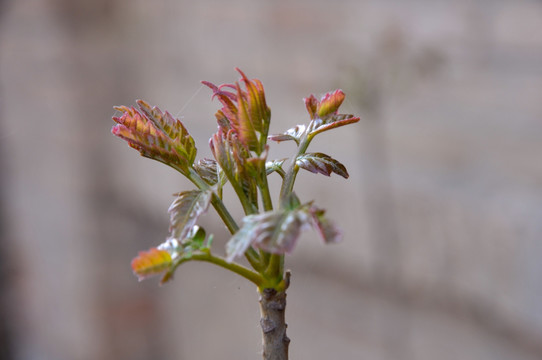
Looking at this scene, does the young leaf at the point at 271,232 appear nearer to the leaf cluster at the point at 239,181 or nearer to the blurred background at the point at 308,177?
the leaf cluster at the point at 239,181

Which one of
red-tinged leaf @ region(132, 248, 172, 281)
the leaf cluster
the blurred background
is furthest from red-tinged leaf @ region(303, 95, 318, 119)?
the blurred background

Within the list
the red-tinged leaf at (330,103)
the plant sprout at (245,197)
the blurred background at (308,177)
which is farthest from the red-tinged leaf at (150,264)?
the blurred background at (308,177)

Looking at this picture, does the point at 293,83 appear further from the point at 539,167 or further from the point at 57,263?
the point at 57,263

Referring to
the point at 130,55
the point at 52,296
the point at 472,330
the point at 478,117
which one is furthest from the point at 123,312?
the point at 478,117

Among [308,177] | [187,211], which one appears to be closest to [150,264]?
[187,211]

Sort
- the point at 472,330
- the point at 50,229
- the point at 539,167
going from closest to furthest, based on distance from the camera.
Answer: the point at 539,167, the point at 472,330, the point at 50,229

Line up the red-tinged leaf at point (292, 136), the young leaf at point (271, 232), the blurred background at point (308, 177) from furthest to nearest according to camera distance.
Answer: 1. the blurred background at point (308, 177)
2. the red-tinged leaf at point (292, 136)
3. the young leaf at point (271, 232)

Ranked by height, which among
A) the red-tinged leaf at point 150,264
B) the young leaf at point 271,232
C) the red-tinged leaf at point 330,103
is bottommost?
the red-tinged leaf at point 150,264
